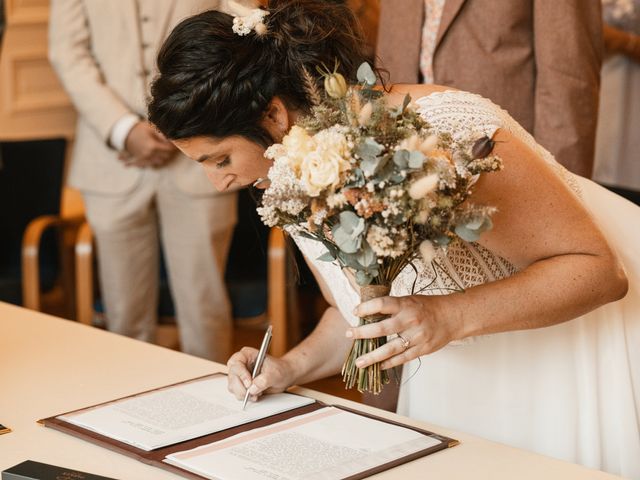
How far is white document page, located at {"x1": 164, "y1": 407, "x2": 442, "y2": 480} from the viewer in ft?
4.81

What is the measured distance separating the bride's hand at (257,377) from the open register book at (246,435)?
0.02 m

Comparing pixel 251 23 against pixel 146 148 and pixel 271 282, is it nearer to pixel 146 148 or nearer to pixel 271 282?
pixel 146 148

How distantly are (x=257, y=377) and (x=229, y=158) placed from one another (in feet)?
1.22

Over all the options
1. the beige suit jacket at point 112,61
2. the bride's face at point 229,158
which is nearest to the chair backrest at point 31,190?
the beige suit jacket at point 112,61

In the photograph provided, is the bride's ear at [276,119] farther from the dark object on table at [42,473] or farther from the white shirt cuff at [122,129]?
the white shirt cuff at [122,129]

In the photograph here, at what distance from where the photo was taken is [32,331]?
223cm

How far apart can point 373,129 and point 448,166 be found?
0.11 metres

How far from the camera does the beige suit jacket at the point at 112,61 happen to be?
352 cm

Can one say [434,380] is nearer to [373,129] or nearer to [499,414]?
[499,414]

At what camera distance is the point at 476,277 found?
1.78m

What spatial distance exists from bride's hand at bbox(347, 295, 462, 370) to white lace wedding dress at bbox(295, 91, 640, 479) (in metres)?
0.25

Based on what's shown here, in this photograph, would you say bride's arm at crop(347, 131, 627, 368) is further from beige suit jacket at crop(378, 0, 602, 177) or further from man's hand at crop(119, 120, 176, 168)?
man's hand at crop(119, 120, 176, 168)

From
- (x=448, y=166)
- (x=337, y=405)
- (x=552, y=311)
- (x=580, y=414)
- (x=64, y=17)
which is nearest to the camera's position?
(x=448, y=166)

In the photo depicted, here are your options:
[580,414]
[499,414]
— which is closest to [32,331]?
[499,414]
